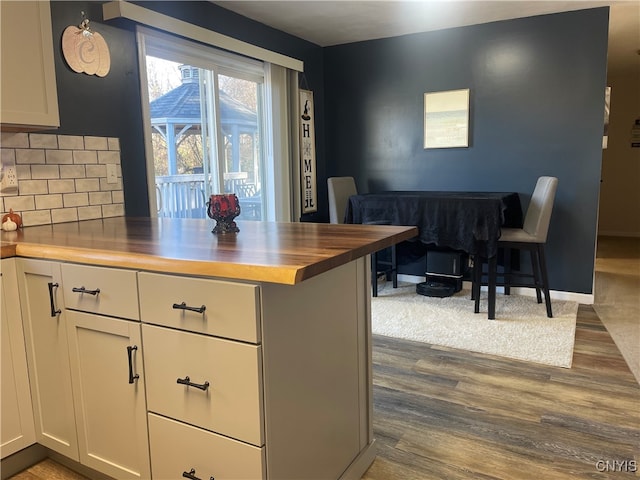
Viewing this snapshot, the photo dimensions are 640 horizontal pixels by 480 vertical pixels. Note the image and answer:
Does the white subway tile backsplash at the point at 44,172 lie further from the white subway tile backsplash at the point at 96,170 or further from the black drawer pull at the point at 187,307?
the black drawer pull at the point at 187,307

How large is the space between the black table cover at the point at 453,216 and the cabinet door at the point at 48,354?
105 inches

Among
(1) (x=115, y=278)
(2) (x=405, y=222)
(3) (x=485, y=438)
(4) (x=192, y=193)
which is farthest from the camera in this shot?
(2) (x=405, y=222)

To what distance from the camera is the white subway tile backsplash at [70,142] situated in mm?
2373

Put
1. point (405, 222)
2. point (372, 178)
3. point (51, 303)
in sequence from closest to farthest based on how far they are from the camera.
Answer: point (51, 303)
point (405, 222)
point (372, 178)

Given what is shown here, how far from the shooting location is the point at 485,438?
1.96 meters

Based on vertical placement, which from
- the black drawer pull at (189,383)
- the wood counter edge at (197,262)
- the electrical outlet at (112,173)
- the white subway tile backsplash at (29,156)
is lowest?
the black drawer pull at (189,383)

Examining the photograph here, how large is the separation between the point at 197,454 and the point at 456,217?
2.67 meters

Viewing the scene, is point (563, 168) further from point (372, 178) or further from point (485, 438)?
point (485, 438)

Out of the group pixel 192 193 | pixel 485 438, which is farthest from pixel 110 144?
pixel 485 438

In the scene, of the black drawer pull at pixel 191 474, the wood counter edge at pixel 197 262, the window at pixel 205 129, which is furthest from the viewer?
the window at pixel 205 129

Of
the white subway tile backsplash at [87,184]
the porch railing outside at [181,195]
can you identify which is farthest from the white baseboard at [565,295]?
the white subway tile backsplash at [87,184]

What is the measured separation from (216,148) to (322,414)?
8.51ft

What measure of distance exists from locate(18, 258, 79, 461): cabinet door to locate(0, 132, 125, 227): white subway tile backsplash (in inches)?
25.6

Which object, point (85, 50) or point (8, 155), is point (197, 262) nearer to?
point (8, 155)
